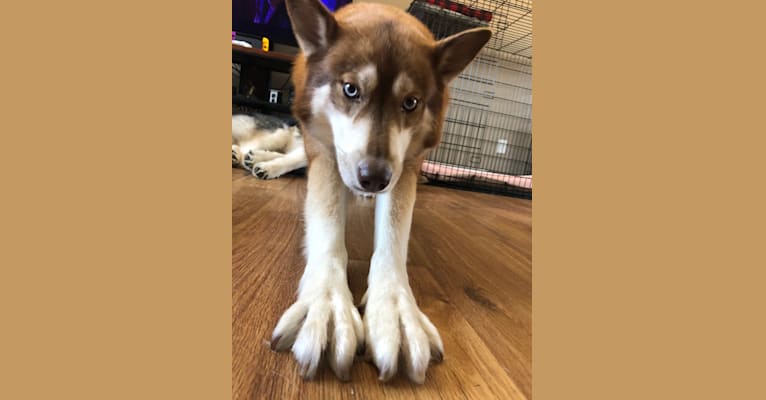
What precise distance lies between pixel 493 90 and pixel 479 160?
2.72 ft

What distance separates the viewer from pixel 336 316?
79cm

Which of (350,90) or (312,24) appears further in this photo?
(312,24)

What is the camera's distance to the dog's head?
1.11 m

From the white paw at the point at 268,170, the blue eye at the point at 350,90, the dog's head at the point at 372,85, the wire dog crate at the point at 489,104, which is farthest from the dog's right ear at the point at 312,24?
the wire dog crate at the point at 489,104

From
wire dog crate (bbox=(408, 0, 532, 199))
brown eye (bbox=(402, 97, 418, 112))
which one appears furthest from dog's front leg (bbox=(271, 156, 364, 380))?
wire dog crate (bbox=(408, 0, 532, 199))

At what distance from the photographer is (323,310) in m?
0.79

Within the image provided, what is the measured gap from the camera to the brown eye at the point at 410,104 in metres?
1.24

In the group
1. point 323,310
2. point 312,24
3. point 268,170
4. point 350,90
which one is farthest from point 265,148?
point 323,310

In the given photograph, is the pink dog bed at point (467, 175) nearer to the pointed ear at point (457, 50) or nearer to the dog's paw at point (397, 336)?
the pointed ear at point (457, 50)

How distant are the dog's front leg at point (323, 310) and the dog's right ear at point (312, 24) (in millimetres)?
560

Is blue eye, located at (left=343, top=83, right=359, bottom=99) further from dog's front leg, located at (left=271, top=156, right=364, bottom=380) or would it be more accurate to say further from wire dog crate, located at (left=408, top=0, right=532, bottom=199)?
wire dog crate, located at (left=408, top=0, right=532, bottom=199)

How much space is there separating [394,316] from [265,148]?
2.75 m

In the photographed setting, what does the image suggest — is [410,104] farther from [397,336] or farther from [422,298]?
[397,336]

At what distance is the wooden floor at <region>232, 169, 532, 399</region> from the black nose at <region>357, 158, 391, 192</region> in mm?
262
